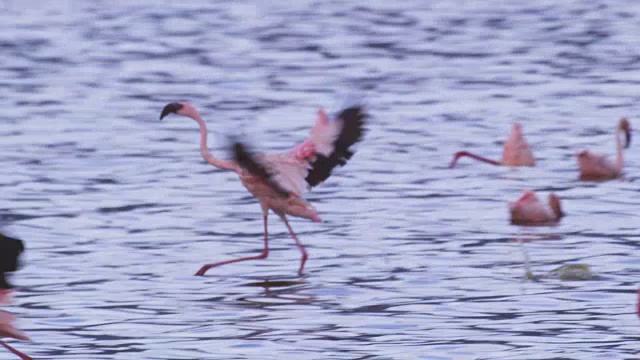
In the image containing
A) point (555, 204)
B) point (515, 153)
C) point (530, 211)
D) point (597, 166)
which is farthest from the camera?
point (515, 153)

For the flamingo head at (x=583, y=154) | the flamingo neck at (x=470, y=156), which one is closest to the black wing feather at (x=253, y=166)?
the flamingo head at (x=583, y=154)

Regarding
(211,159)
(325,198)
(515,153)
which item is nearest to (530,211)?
(325,198)

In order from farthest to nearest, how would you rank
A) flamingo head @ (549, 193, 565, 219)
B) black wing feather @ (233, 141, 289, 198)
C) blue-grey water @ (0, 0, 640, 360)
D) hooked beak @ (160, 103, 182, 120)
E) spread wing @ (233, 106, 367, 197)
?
1. flamingo head @ (549, 193, 565, 219)
2. hooked beak @ (160, 103, 182, 120)
3. spread wing @ (233, 106, 367, 197)
4. black wing feather @ (233, 141, 289, 198)
5. blue-grey water @ (0, 0, 640, 360)

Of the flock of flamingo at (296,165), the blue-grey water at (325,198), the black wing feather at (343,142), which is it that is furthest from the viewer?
the black wing feather at (343,142)

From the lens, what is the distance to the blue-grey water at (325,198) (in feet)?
30.2

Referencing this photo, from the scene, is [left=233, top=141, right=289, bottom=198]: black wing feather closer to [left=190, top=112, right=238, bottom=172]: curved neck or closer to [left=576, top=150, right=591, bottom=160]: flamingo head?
[left=190, top=112, right=238, bottom=172]: curved neck

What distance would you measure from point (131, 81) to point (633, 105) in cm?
637

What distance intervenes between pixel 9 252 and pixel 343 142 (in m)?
4.46

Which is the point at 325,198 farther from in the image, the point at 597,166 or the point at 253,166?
the point at 253,166

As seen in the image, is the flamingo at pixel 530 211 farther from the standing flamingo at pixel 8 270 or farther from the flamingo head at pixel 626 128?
the standing flamingo at pixel 8 270

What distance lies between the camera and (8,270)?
7.34 meters


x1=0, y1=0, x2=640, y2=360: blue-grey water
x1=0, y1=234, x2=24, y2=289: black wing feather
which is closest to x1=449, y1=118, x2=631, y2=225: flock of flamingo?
x1=0, y1=0, x2=640, y2=360: blue-grey water

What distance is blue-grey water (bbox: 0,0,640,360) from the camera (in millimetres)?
9219

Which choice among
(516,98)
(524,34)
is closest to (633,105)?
(516,98)
